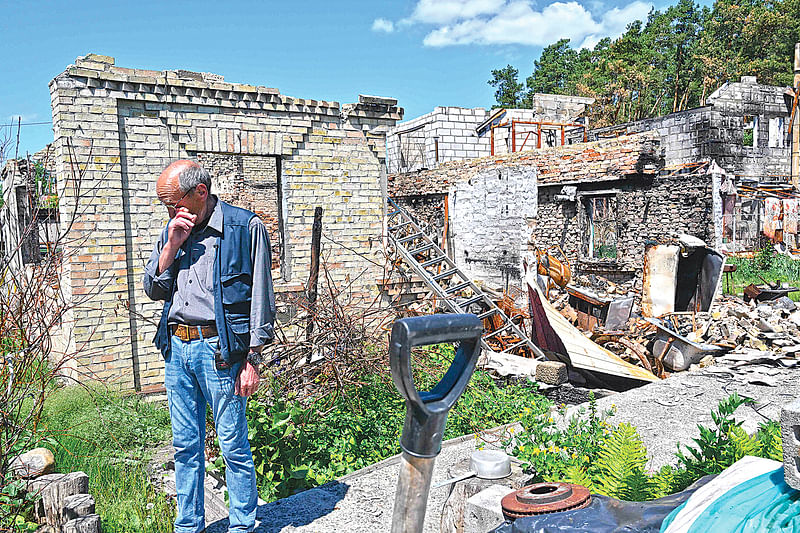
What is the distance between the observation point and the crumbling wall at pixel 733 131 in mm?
12938

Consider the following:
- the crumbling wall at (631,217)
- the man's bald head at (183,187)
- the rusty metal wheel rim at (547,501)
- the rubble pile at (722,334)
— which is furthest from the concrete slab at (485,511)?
the crumbling wall at (631,217)

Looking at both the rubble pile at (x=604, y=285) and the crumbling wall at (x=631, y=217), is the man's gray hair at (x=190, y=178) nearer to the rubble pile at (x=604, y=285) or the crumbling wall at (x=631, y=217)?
the crumbling wall at (x=631, y=217)

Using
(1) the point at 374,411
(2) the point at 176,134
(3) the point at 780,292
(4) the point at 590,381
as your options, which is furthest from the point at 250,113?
(3) the point at 780,292

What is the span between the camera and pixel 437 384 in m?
Result: 1.20

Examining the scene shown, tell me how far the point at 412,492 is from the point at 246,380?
2.06m

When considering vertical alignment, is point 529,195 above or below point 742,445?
above

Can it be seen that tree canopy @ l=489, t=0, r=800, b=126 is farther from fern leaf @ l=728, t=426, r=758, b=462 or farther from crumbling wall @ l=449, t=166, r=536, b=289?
fern leaf @ l=728, t=426, r=758, b=462

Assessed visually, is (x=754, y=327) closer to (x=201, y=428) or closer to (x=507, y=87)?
(x=201, y=428)

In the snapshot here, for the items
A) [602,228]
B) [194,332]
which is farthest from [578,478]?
[602,228]

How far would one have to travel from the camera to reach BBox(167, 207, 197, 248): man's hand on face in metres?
3.04

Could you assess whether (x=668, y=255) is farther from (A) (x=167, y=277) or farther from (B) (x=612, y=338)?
(A) (x=167, y=277)

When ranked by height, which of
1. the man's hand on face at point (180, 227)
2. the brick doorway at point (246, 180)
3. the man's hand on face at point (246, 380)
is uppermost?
the brick doorway at point (246, 180)

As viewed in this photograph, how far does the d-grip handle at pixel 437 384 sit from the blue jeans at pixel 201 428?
2124 mm

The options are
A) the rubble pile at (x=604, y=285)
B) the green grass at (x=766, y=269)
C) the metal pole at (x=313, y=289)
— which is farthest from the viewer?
the green grass at (x=766, y=269)
